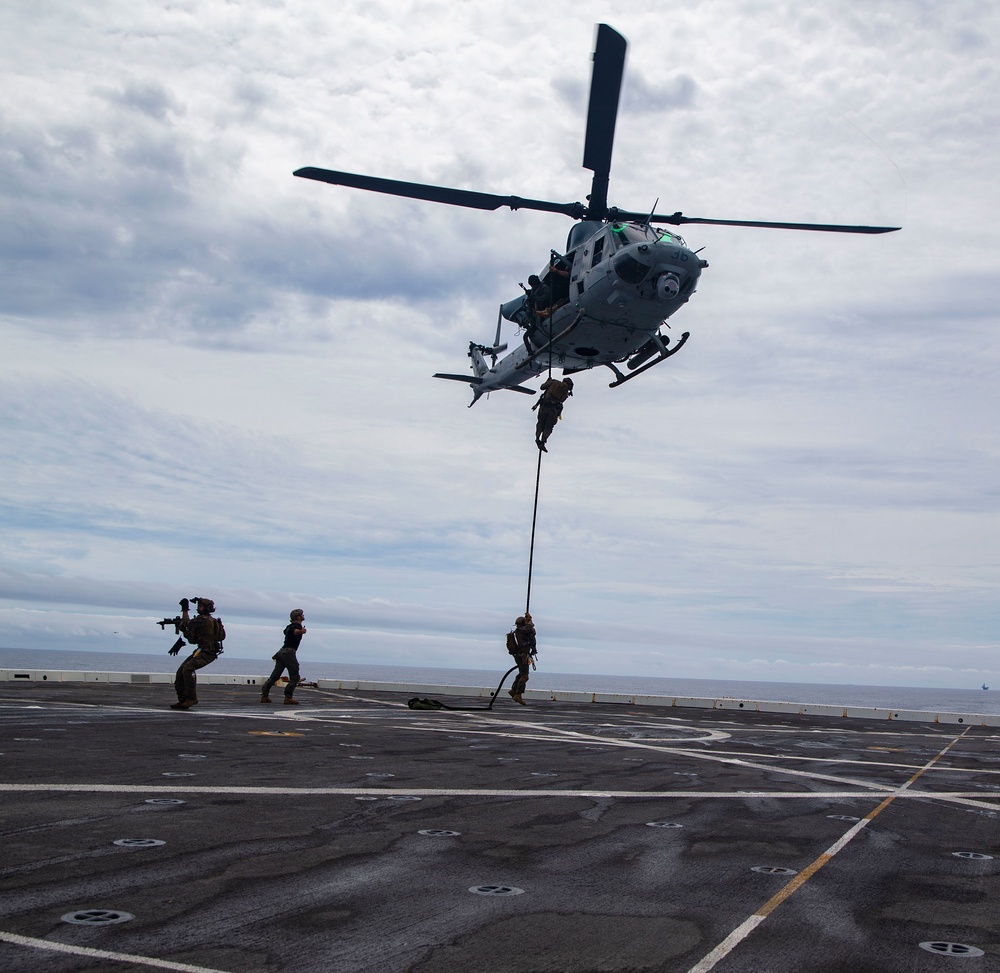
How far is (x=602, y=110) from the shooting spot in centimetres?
2508

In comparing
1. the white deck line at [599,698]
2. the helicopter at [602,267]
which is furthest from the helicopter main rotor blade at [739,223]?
the white deck line at [599,698]

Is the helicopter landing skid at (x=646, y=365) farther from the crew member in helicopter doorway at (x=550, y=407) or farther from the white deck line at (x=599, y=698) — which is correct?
the white deck line at (x=599, y=698)

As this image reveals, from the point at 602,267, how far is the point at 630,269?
106 centimetres

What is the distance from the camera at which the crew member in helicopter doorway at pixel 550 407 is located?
23.5 m

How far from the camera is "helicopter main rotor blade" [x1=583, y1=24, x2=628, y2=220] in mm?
23562

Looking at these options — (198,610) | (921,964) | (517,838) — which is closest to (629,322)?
(198,610)

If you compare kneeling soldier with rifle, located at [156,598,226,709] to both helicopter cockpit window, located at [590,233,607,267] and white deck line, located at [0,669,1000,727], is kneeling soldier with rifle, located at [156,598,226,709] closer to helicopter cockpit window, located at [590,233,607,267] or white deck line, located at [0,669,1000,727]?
white deck line, located at [0,669,1000,727]

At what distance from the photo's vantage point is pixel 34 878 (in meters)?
5.48

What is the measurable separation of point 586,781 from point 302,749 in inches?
168

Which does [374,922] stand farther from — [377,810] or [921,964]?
[377,810]

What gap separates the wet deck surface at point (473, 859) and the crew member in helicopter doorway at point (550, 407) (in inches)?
415

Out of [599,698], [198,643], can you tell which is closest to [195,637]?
[198,643]

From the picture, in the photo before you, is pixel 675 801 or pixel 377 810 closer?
pixel 377 810

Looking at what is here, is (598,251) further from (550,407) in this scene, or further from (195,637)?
(195,637)
